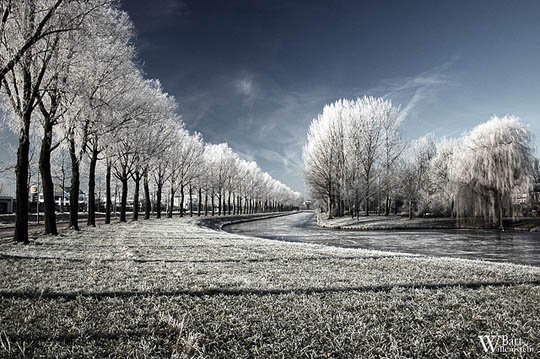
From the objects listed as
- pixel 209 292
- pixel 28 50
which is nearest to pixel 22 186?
pixel 28 50

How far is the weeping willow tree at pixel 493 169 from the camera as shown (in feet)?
99.8

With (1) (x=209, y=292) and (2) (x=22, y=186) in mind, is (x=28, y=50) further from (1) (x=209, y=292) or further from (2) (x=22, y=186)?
(1) (x=209, y=292)

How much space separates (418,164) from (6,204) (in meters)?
69.0

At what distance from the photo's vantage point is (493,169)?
30656 millimetres

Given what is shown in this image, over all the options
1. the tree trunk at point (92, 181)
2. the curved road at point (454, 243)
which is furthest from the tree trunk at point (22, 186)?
the curved road at point (454, 243)

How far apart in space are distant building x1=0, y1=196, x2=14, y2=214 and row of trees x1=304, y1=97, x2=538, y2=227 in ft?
174

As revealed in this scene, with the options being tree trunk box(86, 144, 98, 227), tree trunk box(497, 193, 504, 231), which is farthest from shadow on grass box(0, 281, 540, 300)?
tree trunk box(497, 193, 504, 231)

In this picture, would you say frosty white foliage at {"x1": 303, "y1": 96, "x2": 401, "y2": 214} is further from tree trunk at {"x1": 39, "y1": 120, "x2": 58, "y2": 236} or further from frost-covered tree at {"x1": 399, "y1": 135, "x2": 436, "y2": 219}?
tree trunk at {"x1": 39, "y1": 120, "x2": 58, "y2": 236}

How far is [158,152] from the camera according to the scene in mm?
31484

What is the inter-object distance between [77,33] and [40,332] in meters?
11.6

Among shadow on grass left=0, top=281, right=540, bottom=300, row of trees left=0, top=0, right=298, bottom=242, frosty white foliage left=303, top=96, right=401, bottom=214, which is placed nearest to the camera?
shadow on grass left=0, top=281, right=540, bottom=300

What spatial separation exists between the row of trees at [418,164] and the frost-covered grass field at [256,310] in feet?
88.9

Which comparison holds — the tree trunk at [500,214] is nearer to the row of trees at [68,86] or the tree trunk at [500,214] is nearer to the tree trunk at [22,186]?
the row of trees at [68,86]

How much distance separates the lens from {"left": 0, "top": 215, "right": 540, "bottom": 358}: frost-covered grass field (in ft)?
11.2
